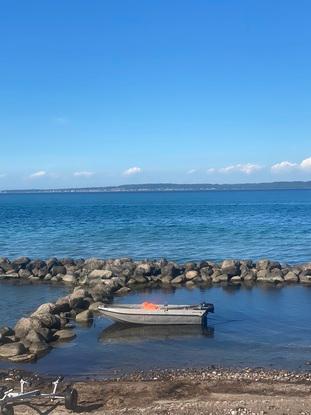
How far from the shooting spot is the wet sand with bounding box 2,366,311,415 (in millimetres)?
13602

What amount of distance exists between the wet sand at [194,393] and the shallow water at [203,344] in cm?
114

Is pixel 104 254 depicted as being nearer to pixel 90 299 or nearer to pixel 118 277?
pixel 118 277

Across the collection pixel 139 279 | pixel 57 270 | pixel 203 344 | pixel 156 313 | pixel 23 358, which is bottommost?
pixel 203 344

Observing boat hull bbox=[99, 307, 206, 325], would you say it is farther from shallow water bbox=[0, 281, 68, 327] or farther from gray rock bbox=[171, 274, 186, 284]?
gray rock bbox=[171, 274, 186, 284]

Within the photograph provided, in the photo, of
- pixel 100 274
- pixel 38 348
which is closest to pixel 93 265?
pixel 100 274

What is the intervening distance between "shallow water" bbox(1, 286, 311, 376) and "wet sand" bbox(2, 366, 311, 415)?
1.14m

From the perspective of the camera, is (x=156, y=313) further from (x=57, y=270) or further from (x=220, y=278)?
(x=57, y=270)

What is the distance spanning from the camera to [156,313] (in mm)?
23891

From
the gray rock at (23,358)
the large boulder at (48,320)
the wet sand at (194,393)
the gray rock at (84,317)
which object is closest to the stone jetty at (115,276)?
the gray rock at (84,317)

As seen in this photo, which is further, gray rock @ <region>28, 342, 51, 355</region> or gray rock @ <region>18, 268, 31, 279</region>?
gray rock @ <region>18, 268, 31, 279</region>

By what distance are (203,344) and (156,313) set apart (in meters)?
3.45

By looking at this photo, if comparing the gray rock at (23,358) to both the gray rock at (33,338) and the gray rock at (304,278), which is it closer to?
the gray rock at (33,338)

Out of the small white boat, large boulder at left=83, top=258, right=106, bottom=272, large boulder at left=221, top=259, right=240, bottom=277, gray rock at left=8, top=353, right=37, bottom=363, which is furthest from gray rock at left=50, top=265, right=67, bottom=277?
gray rock at left=8, top=353, right=37, bottom=363

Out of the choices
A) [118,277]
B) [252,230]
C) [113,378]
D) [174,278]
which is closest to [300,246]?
[252,230]
